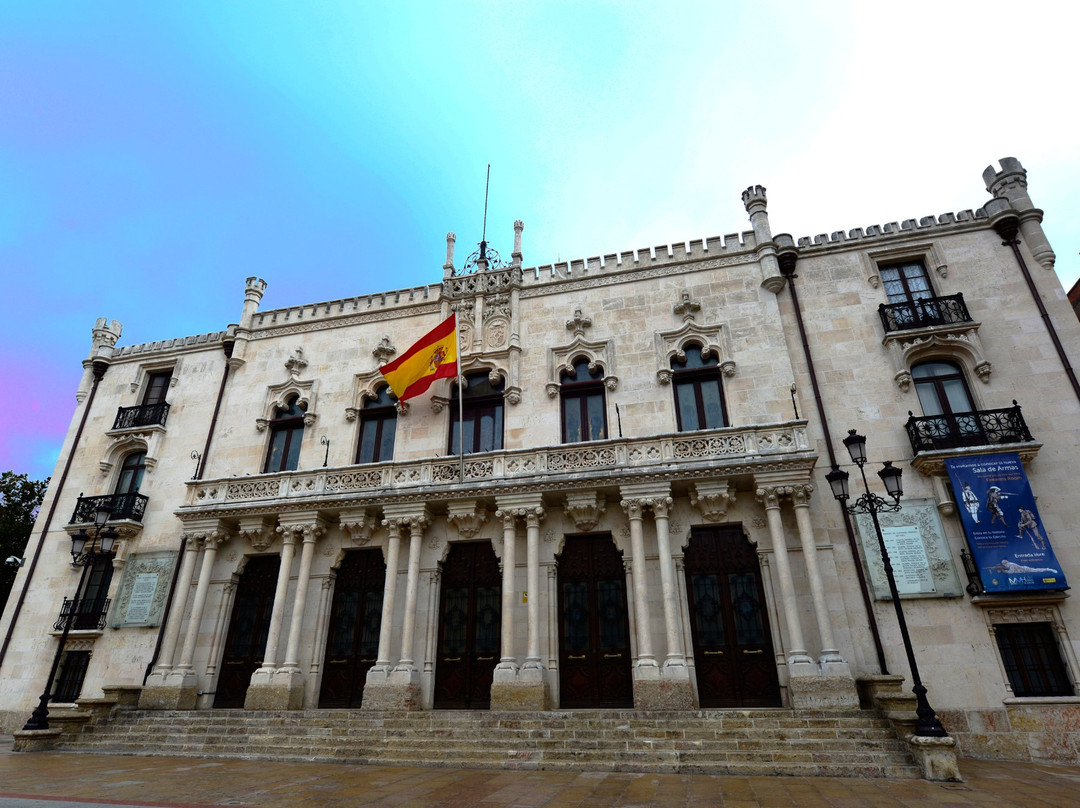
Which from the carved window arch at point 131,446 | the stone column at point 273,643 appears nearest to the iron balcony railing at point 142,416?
the carved window arch at point 131,446

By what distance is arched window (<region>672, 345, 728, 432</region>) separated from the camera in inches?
733

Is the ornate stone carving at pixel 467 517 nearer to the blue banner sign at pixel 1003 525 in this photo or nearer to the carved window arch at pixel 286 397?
the carved window arch at pixel 286 397

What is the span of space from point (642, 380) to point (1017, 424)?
1020 cm

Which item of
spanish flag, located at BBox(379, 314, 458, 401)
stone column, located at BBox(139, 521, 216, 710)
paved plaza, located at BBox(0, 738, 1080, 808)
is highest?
spanish flag, located at BBox(379, 314, 458, 401)

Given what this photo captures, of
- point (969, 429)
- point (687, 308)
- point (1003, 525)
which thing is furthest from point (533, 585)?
point (969, 429)

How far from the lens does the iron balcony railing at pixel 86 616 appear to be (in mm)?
20234

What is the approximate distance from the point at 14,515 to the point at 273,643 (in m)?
22.0

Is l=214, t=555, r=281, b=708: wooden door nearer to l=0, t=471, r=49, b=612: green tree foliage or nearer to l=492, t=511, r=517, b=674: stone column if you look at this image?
l=492, t=511, r=517, b=674: stone column

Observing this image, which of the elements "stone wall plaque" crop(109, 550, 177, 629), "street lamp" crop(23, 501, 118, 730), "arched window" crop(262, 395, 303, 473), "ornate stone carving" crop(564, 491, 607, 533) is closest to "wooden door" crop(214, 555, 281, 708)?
"stone wall plaque" crop(109, 550, 177, 629)

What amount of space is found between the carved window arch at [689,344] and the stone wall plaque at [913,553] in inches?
251

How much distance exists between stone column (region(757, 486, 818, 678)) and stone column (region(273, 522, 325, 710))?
13.5 metres

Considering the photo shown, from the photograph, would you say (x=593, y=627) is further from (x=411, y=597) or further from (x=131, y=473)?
(x=131, y=473)

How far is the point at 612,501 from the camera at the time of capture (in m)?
17.4

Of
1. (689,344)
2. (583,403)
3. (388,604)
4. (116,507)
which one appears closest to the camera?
(388,604)
